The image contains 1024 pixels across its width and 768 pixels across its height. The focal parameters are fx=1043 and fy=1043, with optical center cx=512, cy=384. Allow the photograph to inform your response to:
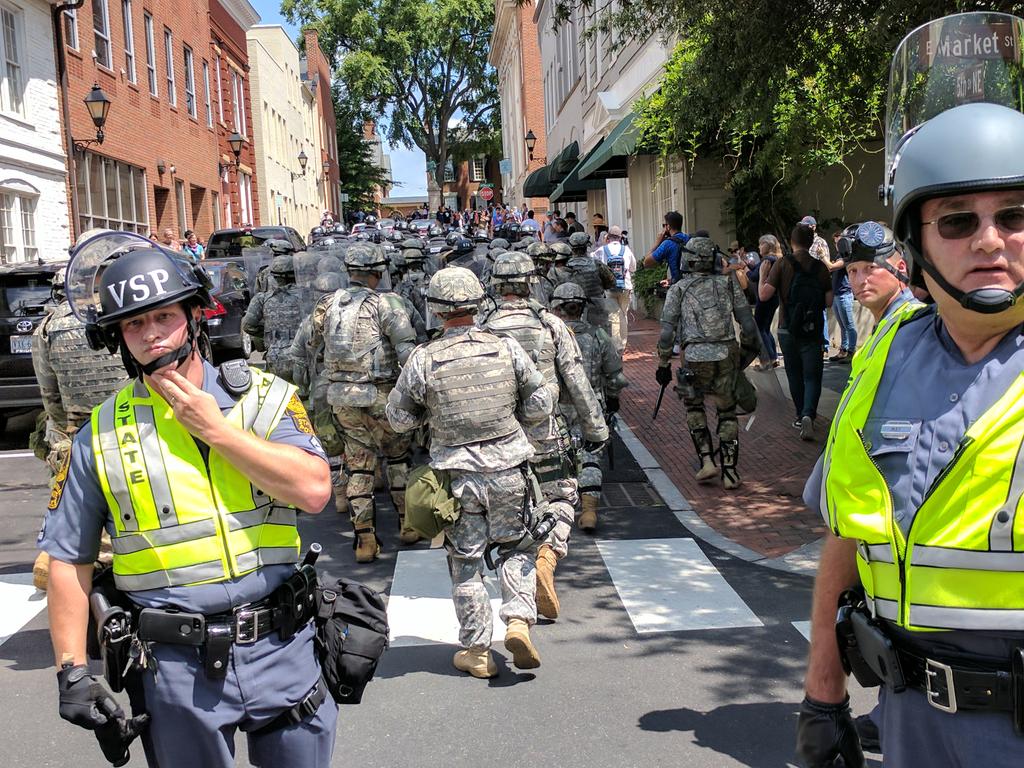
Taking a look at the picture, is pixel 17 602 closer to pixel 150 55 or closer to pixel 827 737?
pixel 827 737

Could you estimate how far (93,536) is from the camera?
2748 mm

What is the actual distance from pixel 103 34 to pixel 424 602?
21.5m

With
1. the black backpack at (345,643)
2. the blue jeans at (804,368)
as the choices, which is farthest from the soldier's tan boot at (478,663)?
the blue jeans at (804,368)

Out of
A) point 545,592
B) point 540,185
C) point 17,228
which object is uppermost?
point 540,185

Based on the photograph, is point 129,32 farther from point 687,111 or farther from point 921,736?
point 921,736

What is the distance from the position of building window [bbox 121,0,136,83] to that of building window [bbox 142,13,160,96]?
123 centimetres

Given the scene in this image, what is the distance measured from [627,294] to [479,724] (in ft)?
37.9

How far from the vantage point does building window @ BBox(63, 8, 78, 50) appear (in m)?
20.9

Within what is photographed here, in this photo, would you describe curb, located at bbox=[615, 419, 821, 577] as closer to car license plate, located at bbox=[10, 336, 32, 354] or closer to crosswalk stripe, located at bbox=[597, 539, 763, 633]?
crosswalk stripe, located at bbox=[597, 539, 763, 633]

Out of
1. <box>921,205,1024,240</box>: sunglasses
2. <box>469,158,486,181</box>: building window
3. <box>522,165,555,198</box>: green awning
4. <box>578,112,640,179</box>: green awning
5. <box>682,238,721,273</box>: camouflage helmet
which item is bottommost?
<box>921,205,1024,240</box>: sunglasses

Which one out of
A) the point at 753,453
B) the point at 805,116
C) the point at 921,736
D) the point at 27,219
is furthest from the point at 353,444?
the point at 27,219

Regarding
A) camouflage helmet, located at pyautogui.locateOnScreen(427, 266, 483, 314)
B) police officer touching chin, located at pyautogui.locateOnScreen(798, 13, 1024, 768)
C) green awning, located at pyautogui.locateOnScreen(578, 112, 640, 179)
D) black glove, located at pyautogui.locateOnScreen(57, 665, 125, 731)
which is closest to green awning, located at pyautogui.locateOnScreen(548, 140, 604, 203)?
green awning, located at pyautogui.locateOnScreen(578, 112, 640, 179)

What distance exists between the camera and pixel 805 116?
973 cm

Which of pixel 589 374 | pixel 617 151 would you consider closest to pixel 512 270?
pixel 589 374
